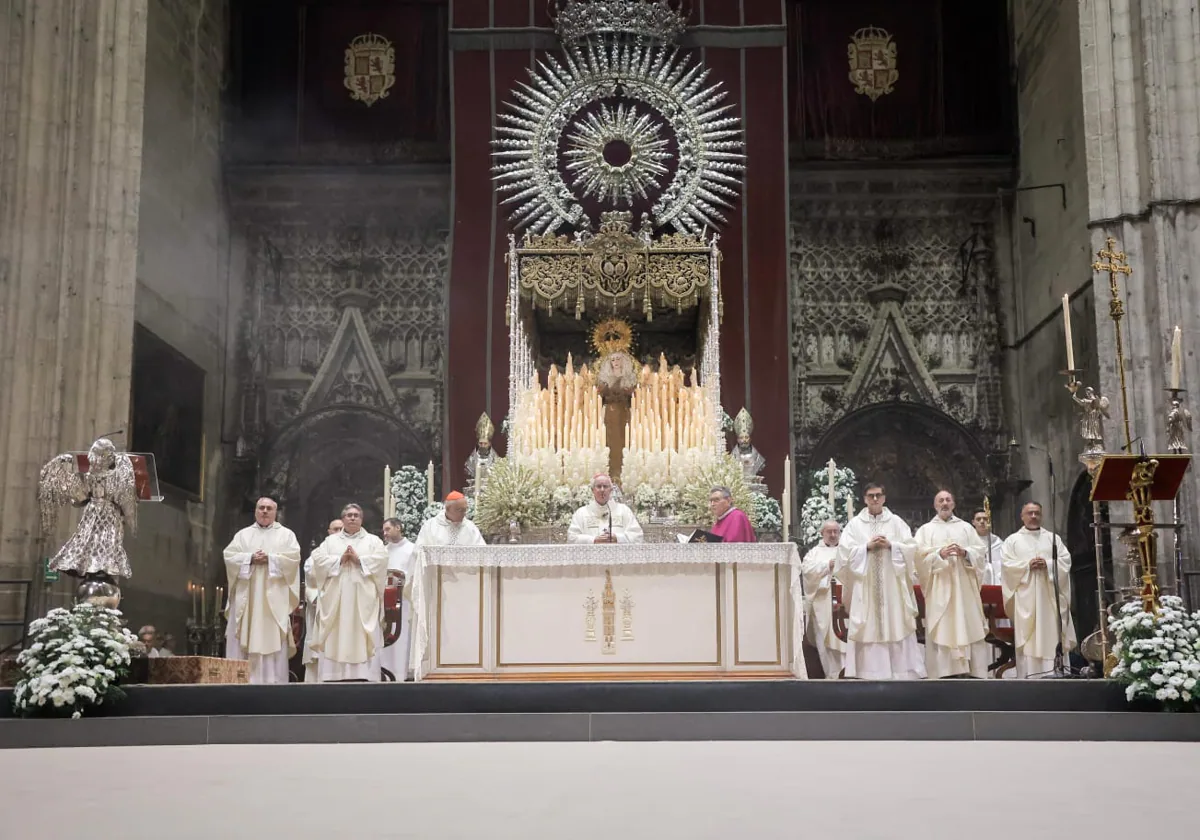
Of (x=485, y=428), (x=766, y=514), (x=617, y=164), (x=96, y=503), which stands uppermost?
(x=617, y=164)

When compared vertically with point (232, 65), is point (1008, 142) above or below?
below

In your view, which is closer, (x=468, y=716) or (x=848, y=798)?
(x=848, y=798)

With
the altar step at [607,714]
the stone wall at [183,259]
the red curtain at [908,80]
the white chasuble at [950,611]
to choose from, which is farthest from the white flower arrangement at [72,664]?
the red curtain at [908,80]

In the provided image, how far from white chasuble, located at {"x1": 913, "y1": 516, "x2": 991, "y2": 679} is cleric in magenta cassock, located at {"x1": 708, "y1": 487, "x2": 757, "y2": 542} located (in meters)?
1.76

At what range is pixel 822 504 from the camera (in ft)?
45.5

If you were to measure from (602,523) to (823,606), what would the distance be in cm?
286

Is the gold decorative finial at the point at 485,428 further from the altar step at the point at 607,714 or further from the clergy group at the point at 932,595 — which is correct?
the altar step at the point at 607,714

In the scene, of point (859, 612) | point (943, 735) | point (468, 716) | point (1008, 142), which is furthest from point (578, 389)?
point (1008, 142)

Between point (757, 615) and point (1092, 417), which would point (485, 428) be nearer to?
point (757, 615)

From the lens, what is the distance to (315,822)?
4004 mm

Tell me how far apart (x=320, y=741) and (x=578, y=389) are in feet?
15.4

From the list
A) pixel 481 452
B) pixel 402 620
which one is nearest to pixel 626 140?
pixel 481 452

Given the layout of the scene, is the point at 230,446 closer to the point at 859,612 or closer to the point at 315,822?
the point at 859,612

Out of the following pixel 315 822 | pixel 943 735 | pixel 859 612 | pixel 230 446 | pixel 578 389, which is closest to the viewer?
pixel 315 822
